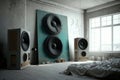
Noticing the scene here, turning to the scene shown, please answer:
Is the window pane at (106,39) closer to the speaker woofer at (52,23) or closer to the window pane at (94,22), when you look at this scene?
the window pane at (94,22)

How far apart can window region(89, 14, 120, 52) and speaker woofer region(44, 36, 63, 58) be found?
6.87ft

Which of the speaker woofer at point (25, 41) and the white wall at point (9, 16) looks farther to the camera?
the white wall at point (9, 16)

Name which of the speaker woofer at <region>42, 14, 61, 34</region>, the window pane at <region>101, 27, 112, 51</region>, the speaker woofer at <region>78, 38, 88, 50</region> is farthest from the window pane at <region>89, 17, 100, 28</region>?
the speaker woofer at <region>42, 14, 61, 34</region>

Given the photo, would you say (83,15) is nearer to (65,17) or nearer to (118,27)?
(65,17)

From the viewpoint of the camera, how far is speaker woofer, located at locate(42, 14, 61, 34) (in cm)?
596

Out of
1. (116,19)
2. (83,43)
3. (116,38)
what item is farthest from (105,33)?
(83,43)

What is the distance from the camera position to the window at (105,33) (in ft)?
22.0

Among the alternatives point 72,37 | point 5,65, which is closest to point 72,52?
point 72,37

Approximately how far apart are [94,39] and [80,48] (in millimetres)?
1225

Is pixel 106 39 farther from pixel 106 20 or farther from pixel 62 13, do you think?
pixel 62 13

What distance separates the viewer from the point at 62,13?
6820mm

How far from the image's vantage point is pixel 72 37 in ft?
23.6

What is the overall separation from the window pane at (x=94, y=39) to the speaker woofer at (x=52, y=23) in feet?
7.04

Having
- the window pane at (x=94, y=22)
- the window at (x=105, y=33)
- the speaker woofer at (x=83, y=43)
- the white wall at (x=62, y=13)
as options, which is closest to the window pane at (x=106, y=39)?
the window at (x=105, y=33)
